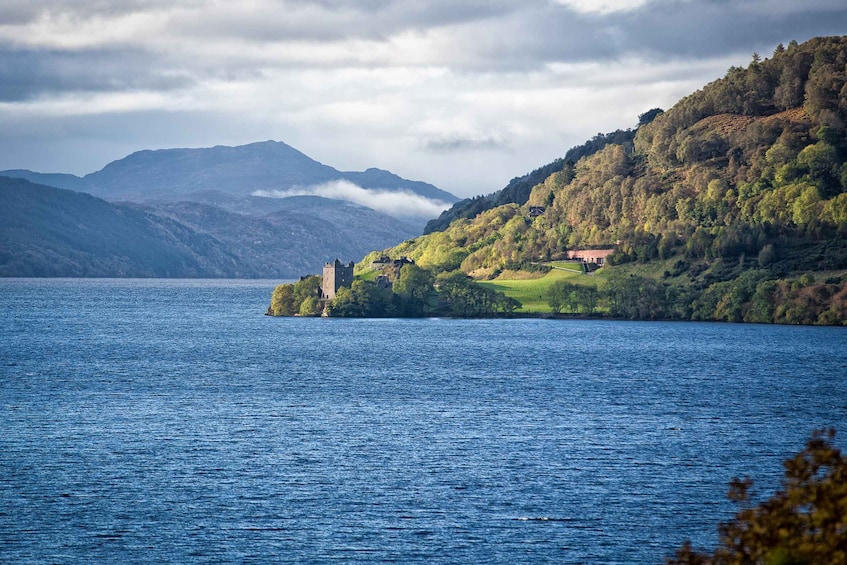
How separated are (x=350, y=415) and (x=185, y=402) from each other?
44.0 ft

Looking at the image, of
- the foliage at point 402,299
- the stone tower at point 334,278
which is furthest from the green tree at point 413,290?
the stone tower at point 334,278

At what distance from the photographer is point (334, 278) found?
187125mm

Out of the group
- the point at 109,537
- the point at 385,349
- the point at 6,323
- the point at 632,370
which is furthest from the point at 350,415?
the point at 6,323

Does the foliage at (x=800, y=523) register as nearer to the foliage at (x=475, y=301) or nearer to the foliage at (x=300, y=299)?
the foliage at (x=475, y=301)

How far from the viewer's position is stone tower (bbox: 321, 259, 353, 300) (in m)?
186

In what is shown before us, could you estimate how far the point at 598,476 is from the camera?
54.0 m

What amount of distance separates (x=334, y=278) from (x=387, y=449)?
417 feet

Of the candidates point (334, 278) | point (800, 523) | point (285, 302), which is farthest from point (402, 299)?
point (800, 523)

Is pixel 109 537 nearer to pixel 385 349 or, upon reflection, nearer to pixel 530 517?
pixel 530 517

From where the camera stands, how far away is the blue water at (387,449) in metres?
42.8

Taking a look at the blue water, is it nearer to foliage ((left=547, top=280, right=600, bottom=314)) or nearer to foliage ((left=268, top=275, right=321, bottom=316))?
foliage ((left=547, top=280, right=600, bottom=314))

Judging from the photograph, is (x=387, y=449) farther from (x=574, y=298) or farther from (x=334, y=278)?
(x=574, y=298)

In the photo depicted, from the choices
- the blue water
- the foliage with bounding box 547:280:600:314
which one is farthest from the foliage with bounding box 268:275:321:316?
the blue water

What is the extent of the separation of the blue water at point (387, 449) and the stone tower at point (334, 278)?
58.8 meters
